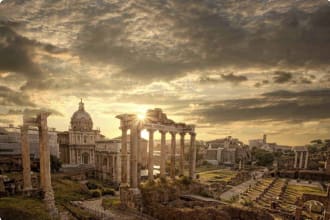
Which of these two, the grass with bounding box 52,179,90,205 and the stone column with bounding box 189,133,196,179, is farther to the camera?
the stone column with bounding box 189,133,196,179

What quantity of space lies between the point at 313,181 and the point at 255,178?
10.6m

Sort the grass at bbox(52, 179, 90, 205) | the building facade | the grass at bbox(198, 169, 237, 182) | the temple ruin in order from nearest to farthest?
the temple ruin, the grass at bbox(52, 179, 90, 205), the building facade, the grass at bbox(198, 169, 237, 182)

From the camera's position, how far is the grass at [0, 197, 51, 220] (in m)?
12.5

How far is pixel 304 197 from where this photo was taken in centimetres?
1847

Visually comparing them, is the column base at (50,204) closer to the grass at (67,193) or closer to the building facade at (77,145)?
the grass at (67,193)

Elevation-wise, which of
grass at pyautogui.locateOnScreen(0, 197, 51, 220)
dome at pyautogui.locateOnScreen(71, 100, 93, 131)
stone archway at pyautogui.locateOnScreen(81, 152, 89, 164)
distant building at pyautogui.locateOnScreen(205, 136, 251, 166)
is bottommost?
distant building at pyautogui.locateOnScreen(205, 136, 251, 166)

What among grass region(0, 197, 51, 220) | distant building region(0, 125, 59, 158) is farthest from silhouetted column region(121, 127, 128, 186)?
distant building region(0, 125, 59, 158)

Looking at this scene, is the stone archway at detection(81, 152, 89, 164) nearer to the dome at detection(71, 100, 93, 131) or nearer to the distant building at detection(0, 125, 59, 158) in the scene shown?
the dome at detection(71, 100, 93, 131)

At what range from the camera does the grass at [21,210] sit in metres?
12.5

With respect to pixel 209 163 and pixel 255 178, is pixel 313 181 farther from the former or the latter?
pixel 209 163

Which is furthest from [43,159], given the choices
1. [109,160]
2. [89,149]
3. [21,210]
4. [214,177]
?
[214,177]

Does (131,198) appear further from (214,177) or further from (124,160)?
(214,177)

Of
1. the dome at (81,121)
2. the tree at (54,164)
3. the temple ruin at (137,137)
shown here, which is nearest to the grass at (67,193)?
the temple ruin at (137,137)

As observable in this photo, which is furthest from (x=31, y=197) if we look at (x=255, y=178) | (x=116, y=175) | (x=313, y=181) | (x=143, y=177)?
(x=313, y=181)
